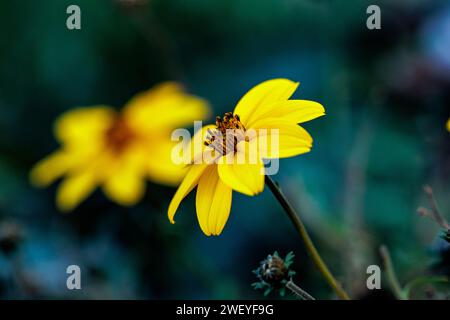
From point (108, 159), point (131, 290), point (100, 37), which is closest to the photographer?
point (131, 290)

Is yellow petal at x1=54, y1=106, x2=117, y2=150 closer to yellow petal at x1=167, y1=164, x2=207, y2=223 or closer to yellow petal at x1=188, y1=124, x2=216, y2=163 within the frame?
yellow petal at x1=188, y1=124, x2=216, y2=163

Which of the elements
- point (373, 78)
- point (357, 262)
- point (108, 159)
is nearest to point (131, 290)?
point (108, 159)

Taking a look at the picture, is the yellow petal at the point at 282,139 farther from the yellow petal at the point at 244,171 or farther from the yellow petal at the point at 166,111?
the yellow petal at the point at 166,111

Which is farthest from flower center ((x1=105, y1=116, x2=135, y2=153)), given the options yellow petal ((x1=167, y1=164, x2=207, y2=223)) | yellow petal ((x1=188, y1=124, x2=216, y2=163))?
yellow petal ((x1=167, y1=164, x2=207, y2=223))

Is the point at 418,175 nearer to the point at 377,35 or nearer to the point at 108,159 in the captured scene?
the point at 377,35

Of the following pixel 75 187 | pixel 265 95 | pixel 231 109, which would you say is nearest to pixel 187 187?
pixel 265 95

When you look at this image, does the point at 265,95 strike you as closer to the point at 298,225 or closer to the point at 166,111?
the point at 298,225
